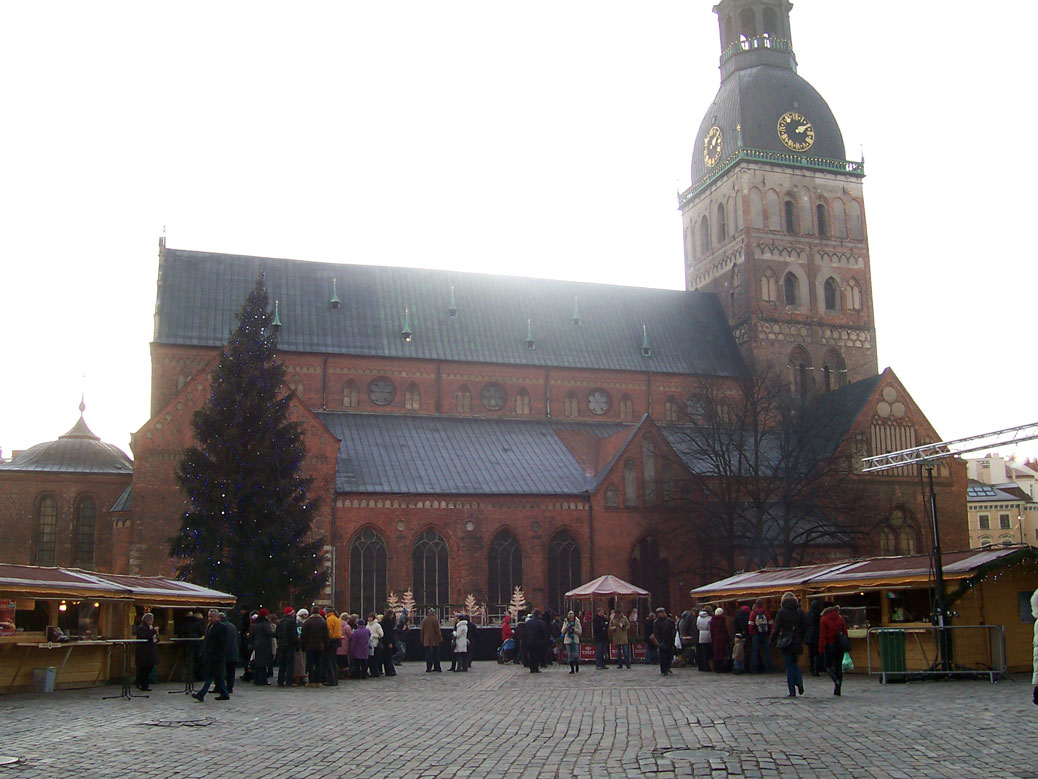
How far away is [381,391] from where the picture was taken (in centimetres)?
5250

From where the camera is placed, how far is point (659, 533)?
4734 cm

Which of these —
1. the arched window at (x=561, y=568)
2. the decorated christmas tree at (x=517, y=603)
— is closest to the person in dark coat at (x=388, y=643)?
the decorated christmas tree at (x=517, y=603)

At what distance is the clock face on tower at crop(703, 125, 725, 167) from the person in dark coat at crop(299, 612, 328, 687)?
43862mm

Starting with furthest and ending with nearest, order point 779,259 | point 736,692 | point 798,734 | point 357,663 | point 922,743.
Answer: point 779,259 → point 357,663 → point 736,692 → point 798,734 → point 922,743

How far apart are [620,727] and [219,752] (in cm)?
560

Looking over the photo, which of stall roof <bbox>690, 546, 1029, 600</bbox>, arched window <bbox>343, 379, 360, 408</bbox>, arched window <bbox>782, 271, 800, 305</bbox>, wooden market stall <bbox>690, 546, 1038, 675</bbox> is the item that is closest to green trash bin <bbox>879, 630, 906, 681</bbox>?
wooden market stall <bbox>690, 546, 1038, 675</bbox>

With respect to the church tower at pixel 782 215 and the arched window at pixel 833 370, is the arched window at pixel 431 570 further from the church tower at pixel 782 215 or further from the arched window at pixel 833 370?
the arched window at pixel 833 370

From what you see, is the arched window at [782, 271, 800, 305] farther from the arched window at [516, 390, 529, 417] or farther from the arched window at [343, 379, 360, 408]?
the arched window at [343, 379, 360, 408]

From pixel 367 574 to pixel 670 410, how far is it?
64.4 ft

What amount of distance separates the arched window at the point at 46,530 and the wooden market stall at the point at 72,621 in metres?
22.8

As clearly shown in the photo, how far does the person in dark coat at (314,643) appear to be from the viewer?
2475cm

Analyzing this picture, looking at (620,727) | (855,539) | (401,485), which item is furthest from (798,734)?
(855,539)

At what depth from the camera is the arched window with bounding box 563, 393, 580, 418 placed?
181 ft

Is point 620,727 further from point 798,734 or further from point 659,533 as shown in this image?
point 659,533
